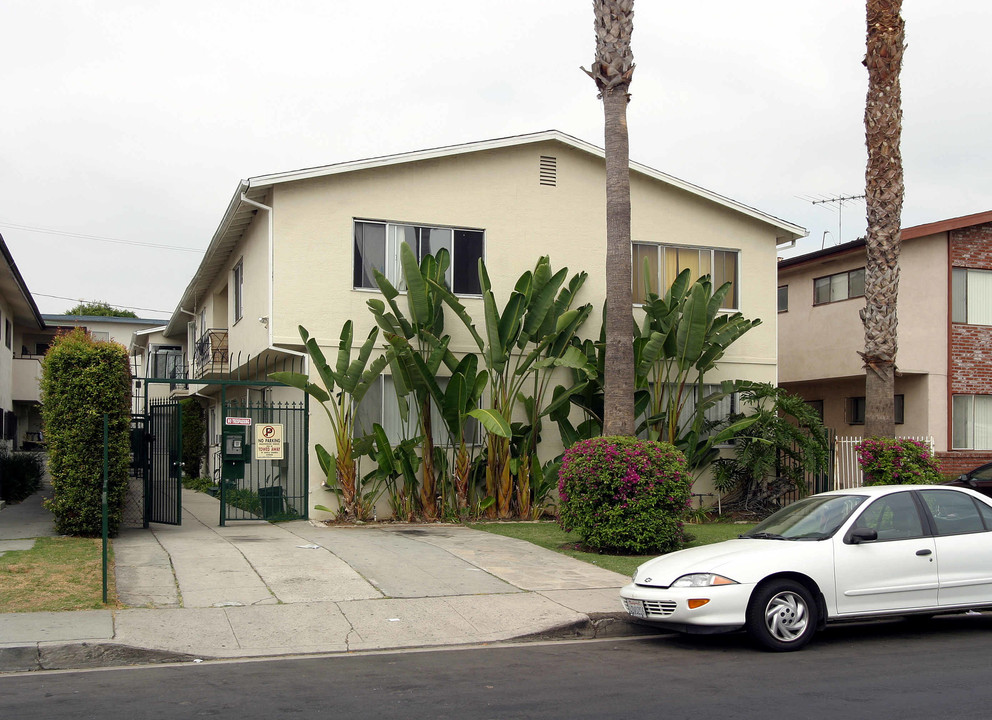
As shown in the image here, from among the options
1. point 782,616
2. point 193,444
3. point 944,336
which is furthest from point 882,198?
point 193,444

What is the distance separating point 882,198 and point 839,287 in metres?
8.10

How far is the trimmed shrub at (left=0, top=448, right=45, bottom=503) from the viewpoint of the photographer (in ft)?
66.0

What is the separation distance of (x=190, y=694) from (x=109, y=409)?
7.52m

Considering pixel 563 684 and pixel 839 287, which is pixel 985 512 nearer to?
pixel 563 684

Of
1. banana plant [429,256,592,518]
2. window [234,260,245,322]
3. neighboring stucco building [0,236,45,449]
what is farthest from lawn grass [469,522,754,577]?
neighboring stucco building [0,236,45,449]

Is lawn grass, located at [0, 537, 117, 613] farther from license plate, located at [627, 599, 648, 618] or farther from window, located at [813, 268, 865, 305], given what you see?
window, located at [813, 268, 865, 305]

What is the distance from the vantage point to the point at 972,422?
23.3 metres

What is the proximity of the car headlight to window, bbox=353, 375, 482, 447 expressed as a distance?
29.6 ft

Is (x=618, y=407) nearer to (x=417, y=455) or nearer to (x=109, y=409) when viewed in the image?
(x=417, y=455)

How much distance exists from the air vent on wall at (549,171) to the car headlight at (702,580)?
11883mm

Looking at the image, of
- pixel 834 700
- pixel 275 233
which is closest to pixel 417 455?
pixel 275 233

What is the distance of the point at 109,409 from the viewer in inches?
535

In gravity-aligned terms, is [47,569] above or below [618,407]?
below

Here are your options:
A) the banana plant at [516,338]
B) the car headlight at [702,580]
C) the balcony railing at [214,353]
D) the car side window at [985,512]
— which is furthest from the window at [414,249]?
the car side window at [985,512]
